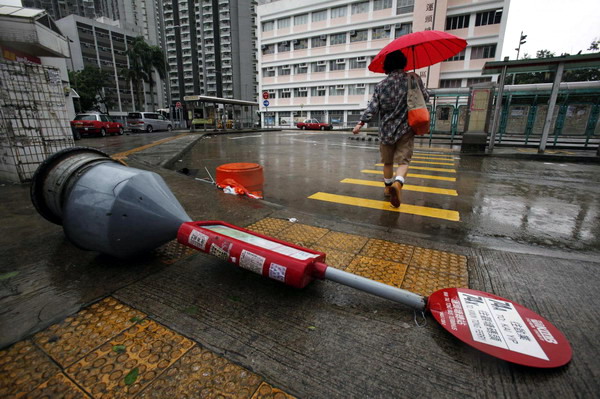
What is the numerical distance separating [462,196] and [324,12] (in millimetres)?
46527

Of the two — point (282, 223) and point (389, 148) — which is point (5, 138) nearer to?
point (282, 223)

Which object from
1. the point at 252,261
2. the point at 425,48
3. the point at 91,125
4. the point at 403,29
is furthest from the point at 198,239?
the point at 403,29

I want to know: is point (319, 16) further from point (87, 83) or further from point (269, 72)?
point (87, 83)

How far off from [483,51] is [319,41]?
22.0 meters

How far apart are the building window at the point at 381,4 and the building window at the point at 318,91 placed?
12041 millimetres

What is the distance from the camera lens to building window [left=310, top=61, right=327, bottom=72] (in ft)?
141

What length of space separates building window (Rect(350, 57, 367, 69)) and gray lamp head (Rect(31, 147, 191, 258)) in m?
43.0

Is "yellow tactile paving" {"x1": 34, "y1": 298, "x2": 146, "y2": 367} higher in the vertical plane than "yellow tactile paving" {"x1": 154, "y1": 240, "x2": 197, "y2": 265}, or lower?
lower

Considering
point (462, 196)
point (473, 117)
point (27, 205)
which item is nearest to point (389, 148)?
point (462, 196)

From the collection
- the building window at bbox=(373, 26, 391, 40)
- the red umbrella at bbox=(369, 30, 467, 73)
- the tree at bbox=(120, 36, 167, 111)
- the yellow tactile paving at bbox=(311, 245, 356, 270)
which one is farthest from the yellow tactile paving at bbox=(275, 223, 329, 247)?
the tree at bbox=(120, 36, 167, 111)

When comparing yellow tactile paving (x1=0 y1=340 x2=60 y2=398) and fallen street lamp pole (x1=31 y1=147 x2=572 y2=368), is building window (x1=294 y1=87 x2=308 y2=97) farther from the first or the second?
yellow tactile paving (x1=0 y1=340 x2=60 y2=398)

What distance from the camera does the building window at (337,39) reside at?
41281 millimetres

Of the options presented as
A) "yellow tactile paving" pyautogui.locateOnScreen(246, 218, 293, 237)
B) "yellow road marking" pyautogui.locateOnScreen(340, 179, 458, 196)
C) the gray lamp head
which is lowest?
"yellow road marking" pyautogui.locateOnScreen(340, 179, 458, 196)

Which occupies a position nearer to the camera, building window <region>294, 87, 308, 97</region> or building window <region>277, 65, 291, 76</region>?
building window <region>294, 87, 308, 97</region>
